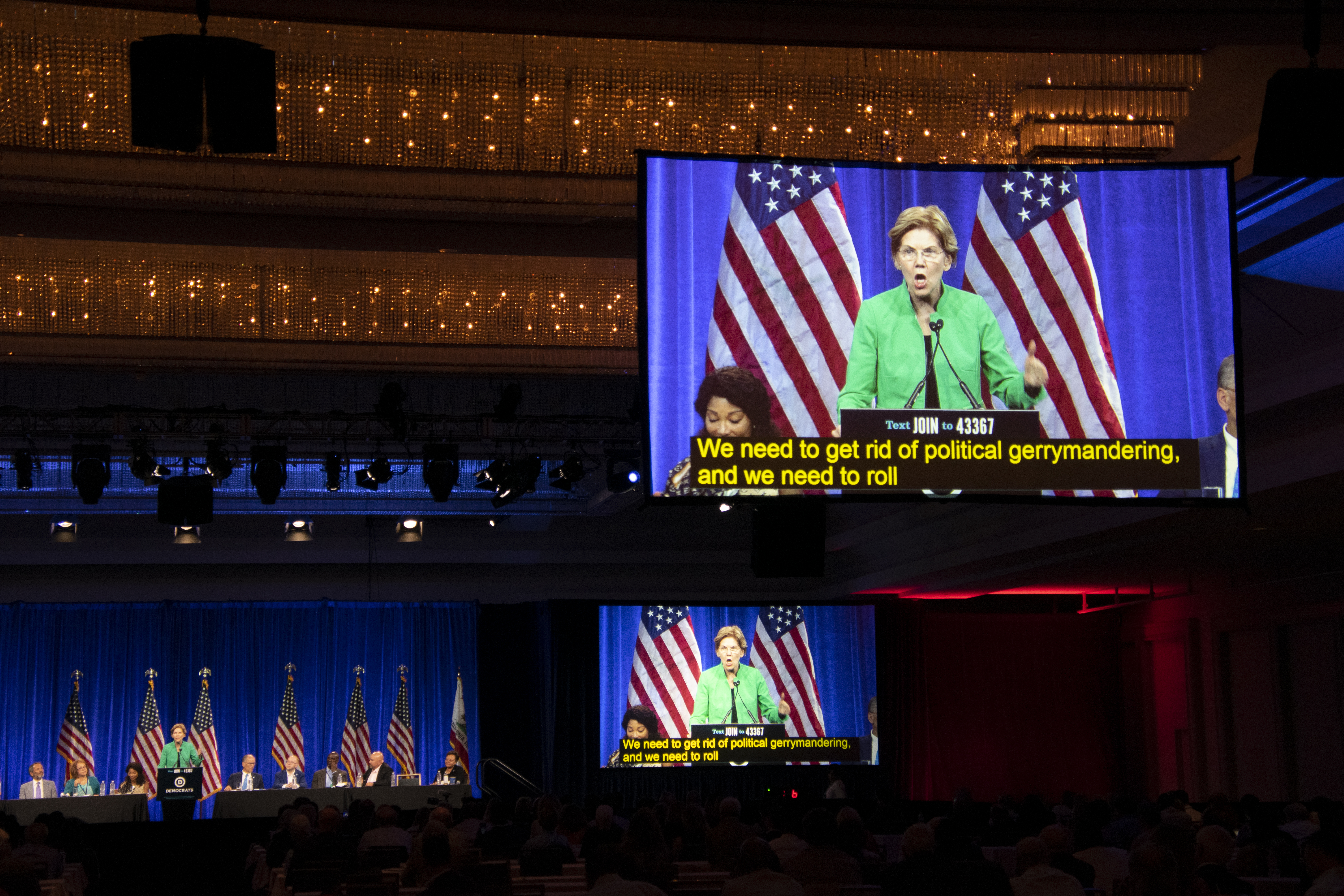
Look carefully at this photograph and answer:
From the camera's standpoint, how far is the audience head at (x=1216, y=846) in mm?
6832

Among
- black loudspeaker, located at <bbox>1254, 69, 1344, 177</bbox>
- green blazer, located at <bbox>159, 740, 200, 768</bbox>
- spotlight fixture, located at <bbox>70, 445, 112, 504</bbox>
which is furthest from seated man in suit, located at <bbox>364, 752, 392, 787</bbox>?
black loudspeaker, located at <bbox>1254, 69, 1344, 177</bbox>

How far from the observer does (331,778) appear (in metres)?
15.4

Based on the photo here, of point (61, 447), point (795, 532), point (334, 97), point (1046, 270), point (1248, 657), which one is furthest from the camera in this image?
point (1248, 657)

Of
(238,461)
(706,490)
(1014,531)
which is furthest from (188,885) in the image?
(706,490)

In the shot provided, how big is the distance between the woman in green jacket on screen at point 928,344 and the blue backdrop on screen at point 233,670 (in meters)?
13.8

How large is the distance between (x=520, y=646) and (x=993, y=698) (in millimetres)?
6344

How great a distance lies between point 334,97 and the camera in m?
5.90

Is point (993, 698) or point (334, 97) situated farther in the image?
point (993, 698)

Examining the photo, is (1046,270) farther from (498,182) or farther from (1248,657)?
A: (1248,657)

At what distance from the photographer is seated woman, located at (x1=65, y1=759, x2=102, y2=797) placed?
1521cm

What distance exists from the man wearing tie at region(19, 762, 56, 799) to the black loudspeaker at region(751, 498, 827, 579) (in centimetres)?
995

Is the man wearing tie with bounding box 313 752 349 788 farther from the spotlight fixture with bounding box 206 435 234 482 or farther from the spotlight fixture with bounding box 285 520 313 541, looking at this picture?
the spotlight fixture with bounding box 206 435 234 482

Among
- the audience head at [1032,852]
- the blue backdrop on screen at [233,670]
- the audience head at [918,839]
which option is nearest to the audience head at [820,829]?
the audience head at [918,839]

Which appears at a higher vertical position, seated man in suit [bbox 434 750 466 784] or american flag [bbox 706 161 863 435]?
american flag [bbox 706 161 863 435]
